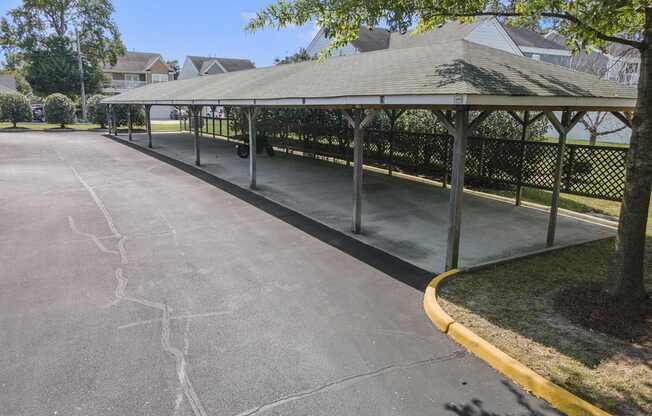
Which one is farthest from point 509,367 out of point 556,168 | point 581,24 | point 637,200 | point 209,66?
point 209,66

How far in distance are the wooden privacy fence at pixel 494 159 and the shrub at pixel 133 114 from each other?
67.1ft

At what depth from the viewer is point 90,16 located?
4853 cm

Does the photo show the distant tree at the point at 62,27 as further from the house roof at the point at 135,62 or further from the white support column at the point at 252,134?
the white support column at the point at 252,134

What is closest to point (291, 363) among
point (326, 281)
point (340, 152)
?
point (326, 281)

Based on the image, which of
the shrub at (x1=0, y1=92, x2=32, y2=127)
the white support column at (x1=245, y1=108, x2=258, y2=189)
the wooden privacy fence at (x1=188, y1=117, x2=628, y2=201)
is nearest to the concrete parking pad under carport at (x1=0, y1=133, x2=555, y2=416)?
the white support column at (x1=245, y1=108, x2=258, y2=189)

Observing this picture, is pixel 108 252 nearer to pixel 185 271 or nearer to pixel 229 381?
pixel 185 271

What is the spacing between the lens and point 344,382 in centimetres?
409

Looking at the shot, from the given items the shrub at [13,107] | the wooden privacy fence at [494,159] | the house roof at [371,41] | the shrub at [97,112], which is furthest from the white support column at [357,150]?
the shrub at [13,107]

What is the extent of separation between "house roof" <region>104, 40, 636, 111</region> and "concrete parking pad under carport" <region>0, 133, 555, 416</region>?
8.71 ft

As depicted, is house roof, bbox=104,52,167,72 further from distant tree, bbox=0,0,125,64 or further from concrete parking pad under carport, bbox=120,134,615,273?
concrete parking pad under carport, bbox=120,134,615,273

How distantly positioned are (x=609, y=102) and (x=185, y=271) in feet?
24.4

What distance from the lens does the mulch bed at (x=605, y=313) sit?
15.9 feet

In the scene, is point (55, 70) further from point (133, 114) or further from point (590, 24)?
point (590, 24)

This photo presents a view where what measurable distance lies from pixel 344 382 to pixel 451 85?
13.6 feet
